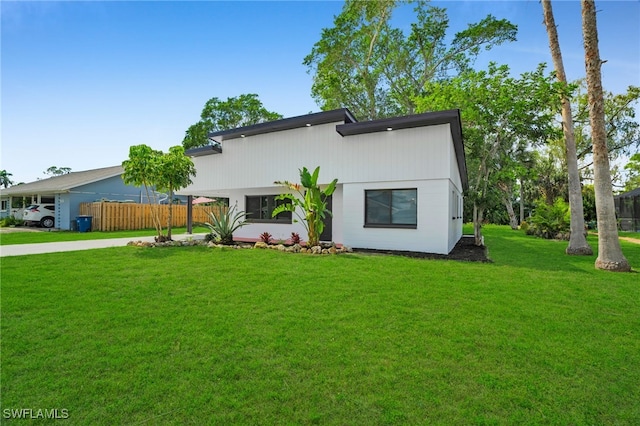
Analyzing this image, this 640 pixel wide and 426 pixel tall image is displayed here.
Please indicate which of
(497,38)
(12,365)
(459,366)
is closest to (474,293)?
(459,366)

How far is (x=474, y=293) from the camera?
5.65 metres

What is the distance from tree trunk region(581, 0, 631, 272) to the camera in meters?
8.21

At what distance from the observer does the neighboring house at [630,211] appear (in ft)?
77.6

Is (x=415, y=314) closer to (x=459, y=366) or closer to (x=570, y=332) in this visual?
(x=459, y=366)

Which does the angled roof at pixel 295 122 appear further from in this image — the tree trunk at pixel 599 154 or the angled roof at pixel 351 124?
the tree trunk at pixel 599 154

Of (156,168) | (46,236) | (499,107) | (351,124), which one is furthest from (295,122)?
(46,236)

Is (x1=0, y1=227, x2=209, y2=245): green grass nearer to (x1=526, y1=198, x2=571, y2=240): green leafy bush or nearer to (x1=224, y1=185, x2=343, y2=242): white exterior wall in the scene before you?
(x1=224, y1=185, x2=343, y2=242): white exterior wall

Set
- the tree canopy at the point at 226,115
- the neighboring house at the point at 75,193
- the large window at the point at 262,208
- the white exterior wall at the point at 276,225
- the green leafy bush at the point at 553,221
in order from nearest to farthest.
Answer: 1. the white exterior wall at the point at 276,225
2. the large window at the point at 262,208
3. the green leafy bush at the point at 553,221
4. the neighboring house at the point at 75,193
5. the tree canopy at the point at 226,115

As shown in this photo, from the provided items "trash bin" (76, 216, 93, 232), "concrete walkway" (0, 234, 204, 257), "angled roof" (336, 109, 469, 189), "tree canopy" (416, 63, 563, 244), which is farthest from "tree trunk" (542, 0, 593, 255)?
"trash bin" (76, 216, 93, 232)

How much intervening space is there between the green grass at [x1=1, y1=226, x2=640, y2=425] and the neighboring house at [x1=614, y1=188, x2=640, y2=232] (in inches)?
966

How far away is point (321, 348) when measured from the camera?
3547 mm

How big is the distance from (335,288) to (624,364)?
156 inches

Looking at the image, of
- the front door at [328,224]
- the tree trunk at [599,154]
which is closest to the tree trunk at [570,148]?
the tree trunk at [599,154]

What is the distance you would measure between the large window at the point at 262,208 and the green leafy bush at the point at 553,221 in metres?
14.7
